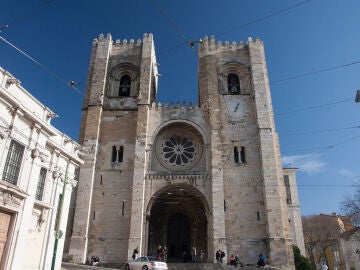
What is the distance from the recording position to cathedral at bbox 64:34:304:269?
19.9 meters

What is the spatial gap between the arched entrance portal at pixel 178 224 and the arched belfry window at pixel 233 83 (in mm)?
8582

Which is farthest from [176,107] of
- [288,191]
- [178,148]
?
[288,191]

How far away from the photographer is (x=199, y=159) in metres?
23.0

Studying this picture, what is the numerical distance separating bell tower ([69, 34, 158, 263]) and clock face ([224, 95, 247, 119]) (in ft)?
19.5

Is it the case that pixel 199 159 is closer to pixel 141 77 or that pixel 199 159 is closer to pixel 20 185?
pixel 141 77

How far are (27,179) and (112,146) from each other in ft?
38.1

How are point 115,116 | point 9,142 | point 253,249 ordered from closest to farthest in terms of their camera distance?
1. point 9,142
2. point 253,249
3. point 115,116

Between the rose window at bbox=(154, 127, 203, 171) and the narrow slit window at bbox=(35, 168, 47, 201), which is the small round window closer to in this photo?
the rose window at bbox=(154, 127, 203, 171)

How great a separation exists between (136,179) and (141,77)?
8101 mm

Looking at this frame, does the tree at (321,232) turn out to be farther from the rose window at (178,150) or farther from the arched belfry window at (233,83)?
the rose window at (178,150)

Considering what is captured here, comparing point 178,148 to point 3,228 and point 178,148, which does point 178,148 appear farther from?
point 3,228

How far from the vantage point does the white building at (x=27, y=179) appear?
1041cm

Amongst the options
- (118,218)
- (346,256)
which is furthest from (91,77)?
(346,256)

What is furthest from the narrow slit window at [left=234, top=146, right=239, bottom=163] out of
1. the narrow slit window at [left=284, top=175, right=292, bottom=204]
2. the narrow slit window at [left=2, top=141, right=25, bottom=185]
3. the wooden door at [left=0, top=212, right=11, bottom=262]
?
the narrow slit window at [left=284, top=175, right=292, bottom=204]
